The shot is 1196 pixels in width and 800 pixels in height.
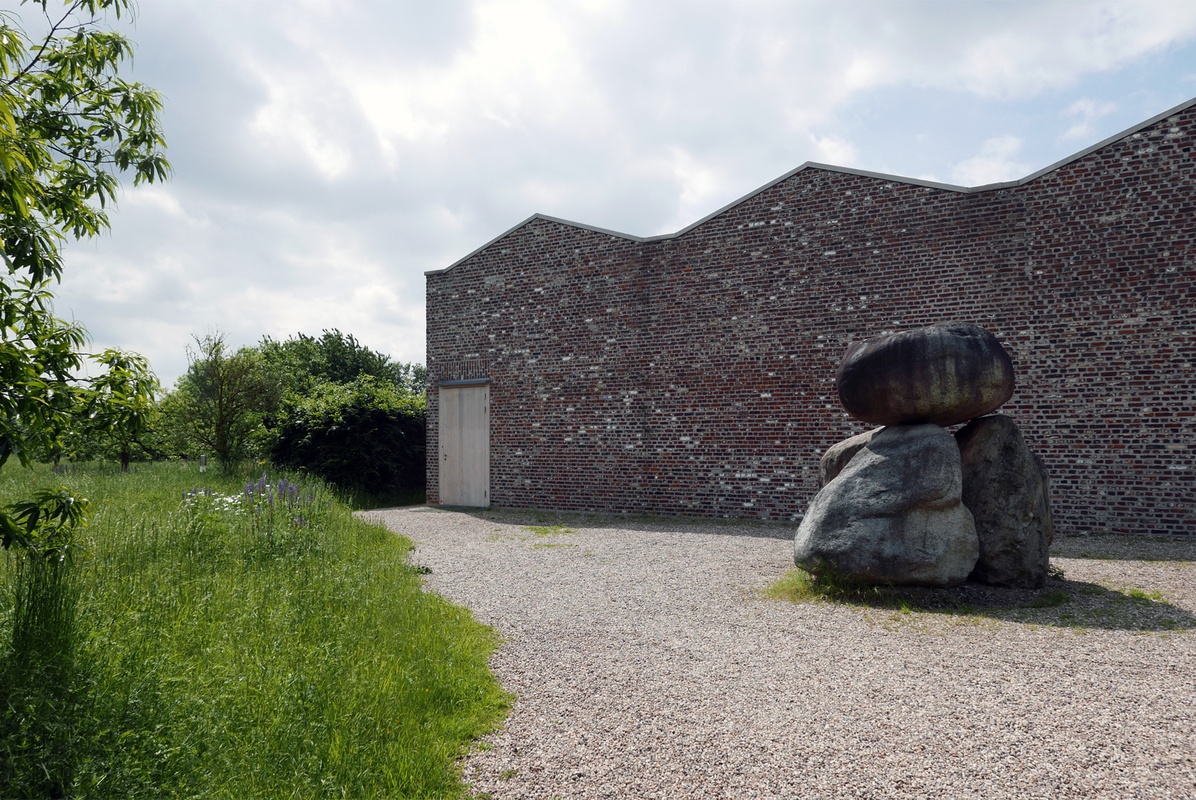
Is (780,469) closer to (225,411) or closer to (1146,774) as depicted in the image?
(1146,774)

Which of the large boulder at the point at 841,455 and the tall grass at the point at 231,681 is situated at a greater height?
the large boulder at the point at 841,455

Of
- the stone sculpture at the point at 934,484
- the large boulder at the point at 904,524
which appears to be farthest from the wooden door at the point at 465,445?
the large boulder at the point at 904,524

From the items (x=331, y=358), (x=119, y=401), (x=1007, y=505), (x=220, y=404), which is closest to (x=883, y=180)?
(x=1007, y=505)

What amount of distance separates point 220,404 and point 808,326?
1287cm

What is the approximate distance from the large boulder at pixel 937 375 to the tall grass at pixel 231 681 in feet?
14.5

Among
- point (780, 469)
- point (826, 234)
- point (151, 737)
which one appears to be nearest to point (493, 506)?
point (780, 469)

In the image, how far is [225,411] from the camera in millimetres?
15922

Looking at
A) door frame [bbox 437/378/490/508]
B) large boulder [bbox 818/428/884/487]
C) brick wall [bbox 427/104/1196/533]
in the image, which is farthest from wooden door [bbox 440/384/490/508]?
large boulder [bbox 818/428/884/487]

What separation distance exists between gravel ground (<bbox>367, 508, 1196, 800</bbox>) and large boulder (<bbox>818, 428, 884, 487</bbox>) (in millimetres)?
1379

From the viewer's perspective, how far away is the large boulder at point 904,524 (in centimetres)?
617

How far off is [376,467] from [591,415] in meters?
5.67

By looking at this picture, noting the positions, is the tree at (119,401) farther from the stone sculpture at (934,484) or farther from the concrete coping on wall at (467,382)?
the concrete coping on wall at (467,382)

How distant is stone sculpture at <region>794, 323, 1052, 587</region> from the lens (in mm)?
6207

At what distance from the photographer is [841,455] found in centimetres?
771
